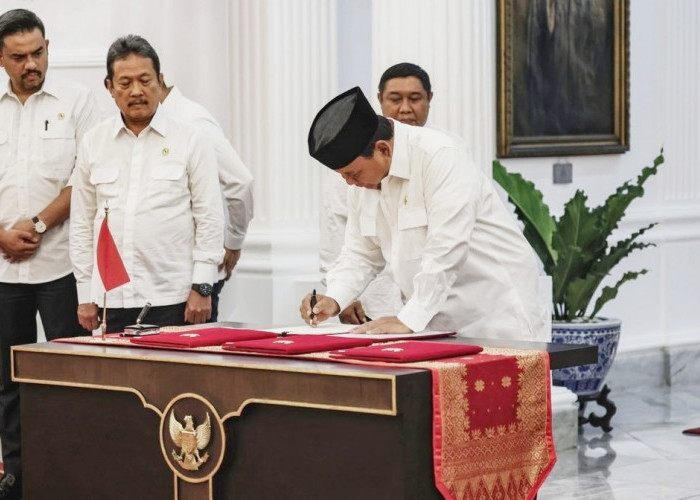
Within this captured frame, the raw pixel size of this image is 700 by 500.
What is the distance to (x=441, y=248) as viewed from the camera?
4383mm

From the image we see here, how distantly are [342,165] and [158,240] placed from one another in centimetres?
124

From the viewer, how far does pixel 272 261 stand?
23.7 ft

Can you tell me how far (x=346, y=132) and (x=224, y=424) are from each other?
36.0 inches

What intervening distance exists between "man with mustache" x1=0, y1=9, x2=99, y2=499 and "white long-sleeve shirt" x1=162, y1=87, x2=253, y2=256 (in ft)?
1.55

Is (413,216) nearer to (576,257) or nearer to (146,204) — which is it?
(146,204)

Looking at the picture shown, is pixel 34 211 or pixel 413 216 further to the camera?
pixel 34 211

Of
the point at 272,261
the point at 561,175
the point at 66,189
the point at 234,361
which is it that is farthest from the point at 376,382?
the point at 561,175

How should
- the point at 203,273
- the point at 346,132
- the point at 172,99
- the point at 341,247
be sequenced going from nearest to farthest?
the point at 346,132 < the point at 203,273 < the point at 341,247 < the point at 172,99

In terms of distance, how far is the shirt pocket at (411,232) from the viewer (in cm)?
452

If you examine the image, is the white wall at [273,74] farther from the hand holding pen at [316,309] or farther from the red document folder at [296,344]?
the red document folder at [296,344]

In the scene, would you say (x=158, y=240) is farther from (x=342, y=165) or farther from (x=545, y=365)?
(x=545, y=365)

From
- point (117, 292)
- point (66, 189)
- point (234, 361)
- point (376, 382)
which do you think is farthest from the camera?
point (66, 189)

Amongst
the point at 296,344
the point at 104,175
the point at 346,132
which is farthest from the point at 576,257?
the point at 296,344

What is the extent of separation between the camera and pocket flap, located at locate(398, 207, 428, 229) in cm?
451
